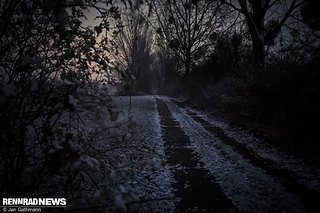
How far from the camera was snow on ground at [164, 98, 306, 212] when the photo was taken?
433 centimetres

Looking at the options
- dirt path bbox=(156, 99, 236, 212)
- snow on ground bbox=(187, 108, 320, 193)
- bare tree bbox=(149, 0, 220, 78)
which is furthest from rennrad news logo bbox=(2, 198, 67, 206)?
bare tree bbox=(149, 0, 220, 78)

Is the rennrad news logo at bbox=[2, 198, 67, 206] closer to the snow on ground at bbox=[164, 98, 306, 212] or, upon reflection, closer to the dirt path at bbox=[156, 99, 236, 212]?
the dirt path at bbox=[156, 99, 236, 212]

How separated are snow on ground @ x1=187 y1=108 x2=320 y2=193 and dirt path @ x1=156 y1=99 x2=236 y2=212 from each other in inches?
64.6

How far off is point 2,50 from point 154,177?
12.6 feet

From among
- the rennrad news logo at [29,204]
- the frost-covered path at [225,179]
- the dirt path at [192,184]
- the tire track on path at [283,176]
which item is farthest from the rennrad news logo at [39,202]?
the tire track on path at [283,176]

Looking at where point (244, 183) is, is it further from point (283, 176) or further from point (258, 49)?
point (258, 49)

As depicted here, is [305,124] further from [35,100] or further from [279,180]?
[35,100]

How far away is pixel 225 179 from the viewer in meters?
5.57

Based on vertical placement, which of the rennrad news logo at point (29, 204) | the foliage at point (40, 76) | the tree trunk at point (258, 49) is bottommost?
the rennrad news logo at point (29, 204)

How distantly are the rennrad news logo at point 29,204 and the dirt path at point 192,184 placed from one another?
5.54 ft

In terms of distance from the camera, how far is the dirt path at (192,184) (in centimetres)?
441

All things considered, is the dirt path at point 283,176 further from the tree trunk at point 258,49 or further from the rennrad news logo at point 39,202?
the tree trunk at point 258,49

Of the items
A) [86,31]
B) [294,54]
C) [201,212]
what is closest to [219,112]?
[294,54]

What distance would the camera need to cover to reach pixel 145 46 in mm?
44250
